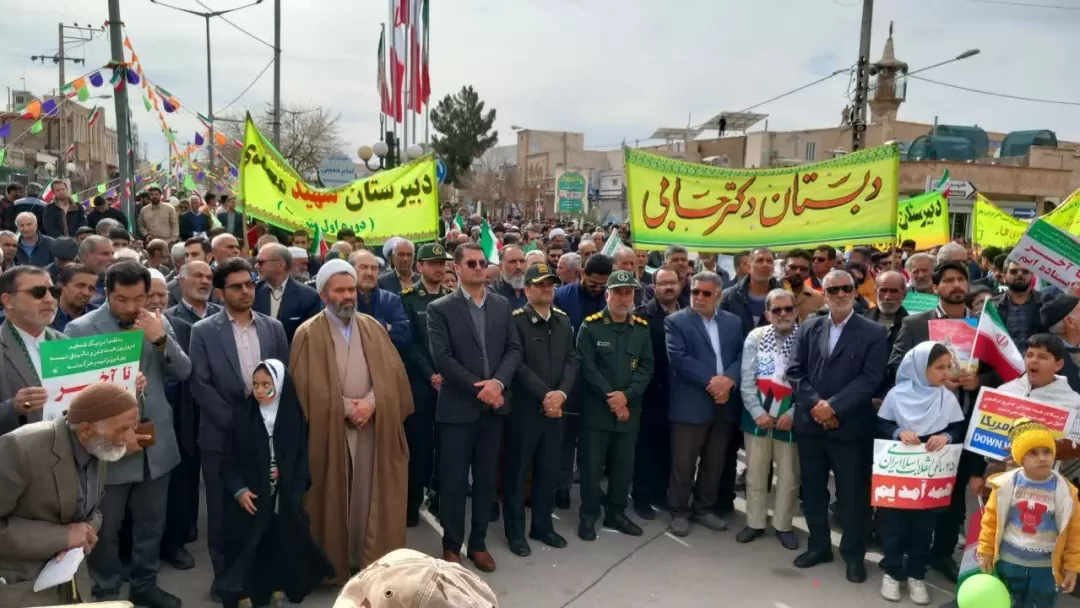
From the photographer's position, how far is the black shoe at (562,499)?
6.66 metres

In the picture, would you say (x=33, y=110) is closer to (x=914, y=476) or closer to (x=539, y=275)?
(x=539, y=275)

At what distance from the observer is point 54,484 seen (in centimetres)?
315

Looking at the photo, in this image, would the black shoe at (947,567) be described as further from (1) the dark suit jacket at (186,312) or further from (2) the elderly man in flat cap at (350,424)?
(1) the dark suit jacket at (186,312)

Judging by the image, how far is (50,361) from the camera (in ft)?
12.8

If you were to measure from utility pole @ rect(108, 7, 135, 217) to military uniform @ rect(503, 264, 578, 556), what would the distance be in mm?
7311

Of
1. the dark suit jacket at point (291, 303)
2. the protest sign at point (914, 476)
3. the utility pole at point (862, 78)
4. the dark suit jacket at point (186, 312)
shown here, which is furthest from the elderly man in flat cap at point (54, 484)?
the utility pole at point (862, 78)

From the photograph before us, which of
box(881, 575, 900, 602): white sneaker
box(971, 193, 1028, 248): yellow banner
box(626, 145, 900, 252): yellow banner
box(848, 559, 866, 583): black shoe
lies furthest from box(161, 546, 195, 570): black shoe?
box(971, 193, 1028, 248): yellow banner

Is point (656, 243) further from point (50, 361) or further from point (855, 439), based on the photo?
point (50, 361)

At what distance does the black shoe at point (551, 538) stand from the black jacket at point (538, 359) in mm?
879

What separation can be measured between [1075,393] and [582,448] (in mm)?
3260

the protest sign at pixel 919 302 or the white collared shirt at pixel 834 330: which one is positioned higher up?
the protest sign at pixel 919 302

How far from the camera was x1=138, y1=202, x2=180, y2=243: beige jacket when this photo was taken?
13516 millimetres

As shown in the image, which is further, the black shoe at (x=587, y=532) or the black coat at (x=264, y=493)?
the black shoe at (x=587, y=532)

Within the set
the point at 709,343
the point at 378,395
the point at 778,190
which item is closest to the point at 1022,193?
the point at 778,190
